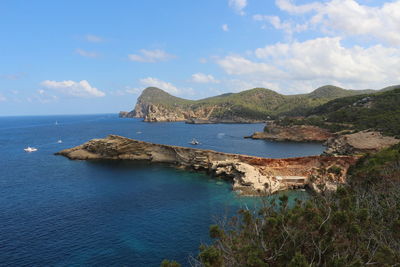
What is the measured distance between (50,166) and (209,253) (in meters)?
77.5

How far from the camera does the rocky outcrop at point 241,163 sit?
55.2m

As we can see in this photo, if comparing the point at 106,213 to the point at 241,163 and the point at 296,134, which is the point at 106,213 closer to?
the point at 241,163

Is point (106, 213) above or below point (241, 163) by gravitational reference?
below

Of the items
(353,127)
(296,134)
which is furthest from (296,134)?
(353,127)

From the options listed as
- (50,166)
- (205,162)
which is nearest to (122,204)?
(205,162)

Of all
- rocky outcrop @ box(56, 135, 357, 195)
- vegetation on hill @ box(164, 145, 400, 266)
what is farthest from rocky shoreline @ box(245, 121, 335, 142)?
vegetation on hill @ box(164, 145, 400, 266)

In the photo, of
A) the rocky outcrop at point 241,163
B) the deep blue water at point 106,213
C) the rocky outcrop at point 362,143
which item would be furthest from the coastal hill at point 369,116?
the deep blue water at point 106,213

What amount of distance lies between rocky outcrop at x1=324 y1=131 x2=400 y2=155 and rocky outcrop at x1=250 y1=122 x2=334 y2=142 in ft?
123

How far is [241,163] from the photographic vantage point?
62250 millimetres

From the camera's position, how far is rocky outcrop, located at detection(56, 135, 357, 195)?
55250 millimetres

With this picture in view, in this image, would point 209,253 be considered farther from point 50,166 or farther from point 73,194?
point 50,166

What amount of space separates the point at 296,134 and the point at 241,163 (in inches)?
3190

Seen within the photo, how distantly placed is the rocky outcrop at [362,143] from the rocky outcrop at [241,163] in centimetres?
2170

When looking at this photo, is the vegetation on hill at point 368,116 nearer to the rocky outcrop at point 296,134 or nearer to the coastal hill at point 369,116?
the coastal hill at point 369,116
